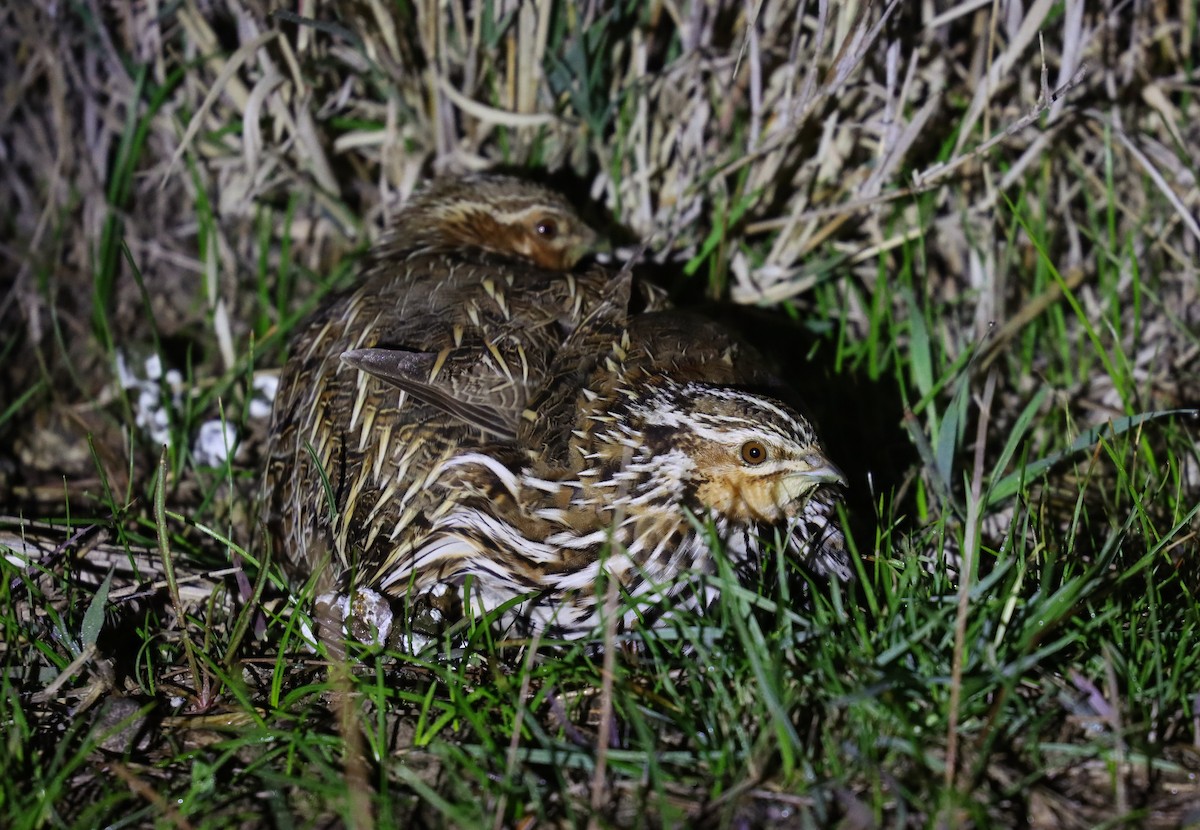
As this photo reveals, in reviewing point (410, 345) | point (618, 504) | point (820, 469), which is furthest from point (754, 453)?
point (410, 345)

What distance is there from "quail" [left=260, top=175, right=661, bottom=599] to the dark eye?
774mm

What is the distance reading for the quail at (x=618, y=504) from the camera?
9.87ft

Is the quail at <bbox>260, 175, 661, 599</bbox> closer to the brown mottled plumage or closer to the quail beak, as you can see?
the brown mottled plumage

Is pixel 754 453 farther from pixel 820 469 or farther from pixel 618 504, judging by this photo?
pixel 618 504

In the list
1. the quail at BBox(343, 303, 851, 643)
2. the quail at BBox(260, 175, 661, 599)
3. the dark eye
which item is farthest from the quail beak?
the quail at BBox(260, 175, 661, 599)

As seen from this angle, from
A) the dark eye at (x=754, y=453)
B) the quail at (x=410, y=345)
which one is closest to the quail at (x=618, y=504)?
the dark eye at (x=754, y=453)

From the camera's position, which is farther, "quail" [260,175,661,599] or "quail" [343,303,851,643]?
"quail" [260,175,661,599]

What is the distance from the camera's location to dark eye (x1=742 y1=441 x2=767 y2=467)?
2990mm

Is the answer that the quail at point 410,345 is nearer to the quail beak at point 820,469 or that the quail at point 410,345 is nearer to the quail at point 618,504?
the quail at point 618,504

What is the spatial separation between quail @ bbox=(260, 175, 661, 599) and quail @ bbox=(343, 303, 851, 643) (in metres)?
0.10

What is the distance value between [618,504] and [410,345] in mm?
962

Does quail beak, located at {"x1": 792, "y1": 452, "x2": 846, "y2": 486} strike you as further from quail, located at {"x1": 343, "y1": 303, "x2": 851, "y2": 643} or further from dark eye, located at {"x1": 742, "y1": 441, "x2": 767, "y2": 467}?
dark eye, located at {"x1": 742, "y1": 441, "x2": 767, "y2": 467}

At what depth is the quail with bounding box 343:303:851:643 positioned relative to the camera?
3.01m

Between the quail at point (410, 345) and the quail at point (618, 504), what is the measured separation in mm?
104
